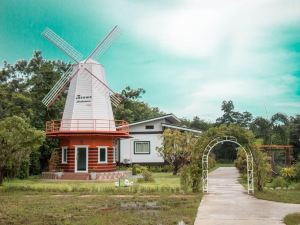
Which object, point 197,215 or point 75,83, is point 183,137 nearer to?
point 75,83

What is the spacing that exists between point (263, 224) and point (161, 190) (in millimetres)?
7958

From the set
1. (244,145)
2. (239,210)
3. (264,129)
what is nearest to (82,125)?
(244,145)

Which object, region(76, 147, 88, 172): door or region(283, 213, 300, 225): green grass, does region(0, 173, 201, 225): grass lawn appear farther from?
region(76, 147, 88, 172): door

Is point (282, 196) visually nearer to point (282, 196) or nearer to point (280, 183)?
point (282, 196)

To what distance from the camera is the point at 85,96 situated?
28.4 metres

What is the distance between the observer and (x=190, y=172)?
669 inches

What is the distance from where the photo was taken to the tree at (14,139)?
19.3 m

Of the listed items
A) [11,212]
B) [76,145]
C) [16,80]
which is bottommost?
[11,212]

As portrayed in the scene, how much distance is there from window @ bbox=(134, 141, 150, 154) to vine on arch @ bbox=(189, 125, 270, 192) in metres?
17.5

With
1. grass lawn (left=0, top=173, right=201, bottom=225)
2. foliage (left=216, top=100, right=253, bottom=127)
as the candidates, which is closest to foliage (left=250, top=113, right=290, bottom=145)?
foliage (left=216, top=100, right=253, bottom=127)

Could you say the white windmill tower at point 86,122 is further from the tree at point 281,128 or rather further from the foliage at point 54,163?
the tree at point 281,128

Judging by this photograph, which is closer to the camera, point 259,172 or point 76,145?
point 259,172

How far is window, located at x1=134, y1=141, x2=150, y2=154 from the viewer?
115ft

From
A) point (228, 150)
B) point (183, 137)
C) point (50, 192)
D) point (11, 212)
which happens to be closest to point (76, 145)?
point (183, 137)
